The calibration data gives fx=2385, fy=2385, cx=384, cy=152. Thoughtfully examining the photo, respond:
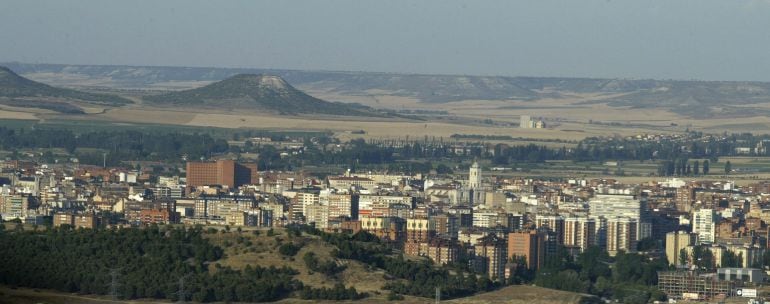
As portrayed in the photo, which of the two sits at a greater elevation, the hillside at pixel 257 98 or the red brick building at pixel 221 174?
the hillside at pixel 257 98

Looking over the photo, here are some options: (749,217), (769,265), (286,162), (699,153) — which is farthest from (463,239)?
(699,153)

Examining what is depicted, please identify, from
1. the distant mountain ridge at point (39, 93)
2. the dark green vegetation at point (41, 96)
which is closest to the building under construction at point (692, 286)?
the dark green vegetation at point (41, 96)

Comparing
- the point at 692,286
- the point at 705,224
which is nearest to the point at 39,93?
the point at 705,224

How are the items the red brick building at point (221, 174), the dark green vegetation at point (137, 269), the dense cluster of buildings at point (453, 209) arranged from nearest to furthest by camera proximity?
the dark green vegetation at point (137, 269)
the dense cluster of buildings at point (453, 209)
the red brick building at point (221, 174)

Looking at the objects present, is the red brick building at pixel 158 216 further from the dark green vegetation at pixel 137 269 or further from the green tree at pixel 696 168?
the green tree at pixel 696 168

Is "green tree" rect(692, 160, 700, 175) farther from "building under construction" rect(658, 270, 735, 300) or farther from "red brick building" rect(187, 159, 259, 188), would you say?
"building under construction" rect(658, 270, 735, 300)

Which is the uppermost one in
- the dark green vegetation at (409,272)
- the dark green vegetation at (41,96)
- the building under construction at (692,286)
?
the dark green vegetation at (41,96)
